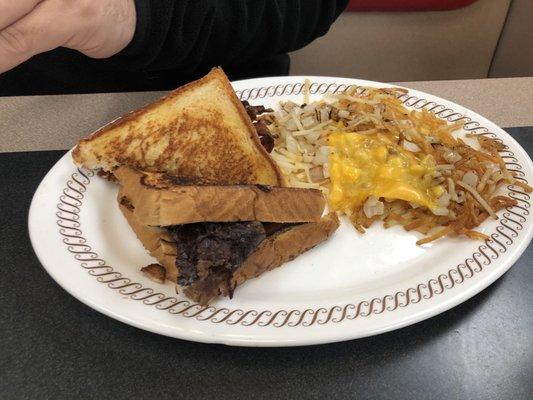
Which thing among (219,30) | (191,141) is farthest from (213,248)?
(219,30)

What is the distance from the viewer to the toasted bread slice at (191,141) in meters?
1.43

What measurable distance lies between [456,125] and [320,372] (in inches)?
39.2

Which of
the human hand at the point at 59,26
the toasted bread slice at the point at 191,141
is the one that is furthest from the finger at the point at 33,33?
the toasted bread slice at the point at 191,141

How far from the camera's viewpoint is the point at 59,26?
4.28 ft

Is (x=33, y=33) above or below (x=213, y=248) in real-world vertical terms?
above

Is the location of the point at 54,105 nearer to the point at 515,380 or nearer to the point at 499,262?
the point at 499,262

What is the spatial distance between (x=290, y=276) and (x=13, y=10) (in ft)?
2.78

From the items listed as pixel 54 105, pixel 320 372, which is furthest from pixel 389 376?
pixel 54 105

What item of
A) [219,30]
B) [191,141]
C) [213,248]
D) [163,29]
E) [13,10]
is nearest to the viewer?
[213,248]

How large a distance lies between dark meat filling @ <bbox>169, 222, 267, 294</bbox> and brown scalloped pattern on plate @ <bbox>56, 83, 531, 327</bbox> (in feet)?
0.23

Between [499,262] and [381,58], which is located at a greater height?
[499,262]

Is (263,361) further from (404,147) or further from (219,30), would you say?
(219,30)

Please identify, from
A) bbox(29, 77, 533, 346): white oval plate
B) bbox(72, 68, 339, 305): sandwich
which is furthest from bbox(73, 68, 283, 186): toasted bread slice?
bbox(29, 77, 533, 346): white oval plate

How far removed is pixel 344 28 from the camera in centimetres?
306
